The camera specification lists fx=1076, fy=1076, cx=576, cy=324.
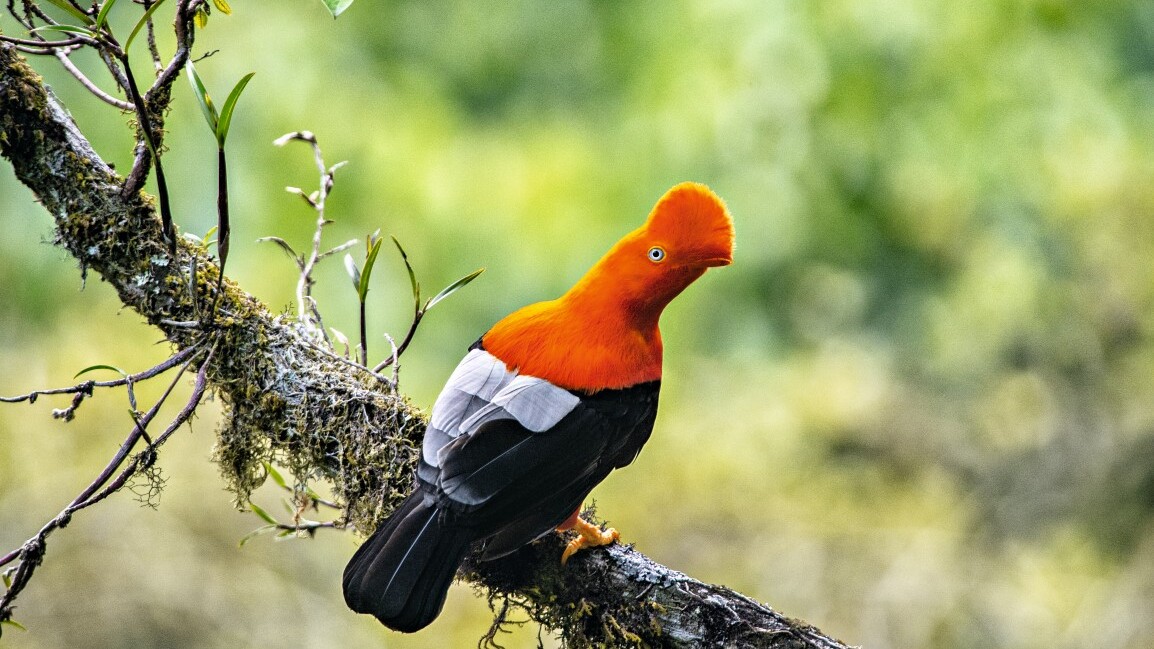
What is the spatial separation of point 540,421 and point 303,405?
0.42 m

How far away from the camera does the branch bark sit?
1.71m

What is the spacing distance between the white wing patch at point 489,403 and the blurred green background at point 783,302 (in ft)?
10.2

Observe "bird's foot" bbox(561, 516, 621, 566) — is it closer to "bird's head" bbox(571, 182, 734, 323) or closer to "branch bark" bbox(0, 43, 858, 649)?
"branch bark" bbox(0, 43, 858, 649)

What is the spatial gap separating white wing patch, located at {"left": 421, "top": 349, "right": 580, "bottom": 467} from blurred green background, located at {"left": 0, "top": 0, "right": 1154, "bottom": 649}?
3101 mm

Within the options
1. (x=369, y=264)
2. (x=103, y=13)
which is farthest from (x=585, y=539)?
(x=103, y=13)

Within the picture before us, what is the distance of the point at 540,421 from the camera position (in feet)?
6.18

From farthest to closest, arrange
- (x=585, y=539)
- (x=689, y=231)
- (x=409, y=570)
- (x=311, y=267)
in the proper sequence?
(x=311, y=267)
(x=689, y=231)
(x=585, y=539)
(x=409, y=570)

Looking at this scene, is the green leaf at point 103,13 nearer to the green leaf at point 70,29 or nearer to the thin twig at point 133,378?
the green leaf at point 70,29

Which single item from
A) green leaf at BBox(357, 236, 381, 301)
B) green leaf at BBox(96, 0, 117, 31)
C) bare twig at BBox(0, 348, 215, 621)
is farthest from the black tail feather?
green leaf at BBox(96, 0, 117, 31)

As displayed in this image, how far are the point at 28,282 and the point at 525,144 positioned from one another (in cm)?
309

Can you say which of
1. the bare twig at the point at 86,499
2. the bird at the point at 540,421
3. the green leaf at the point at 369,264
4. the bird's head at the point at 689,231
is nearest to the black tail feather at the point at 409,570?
the bird at the point at 540,421

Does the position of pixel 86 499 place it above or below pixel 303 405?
below

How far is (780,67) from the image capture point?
604 cm

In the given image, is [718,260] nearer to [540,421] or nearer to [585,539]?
[540,421]
